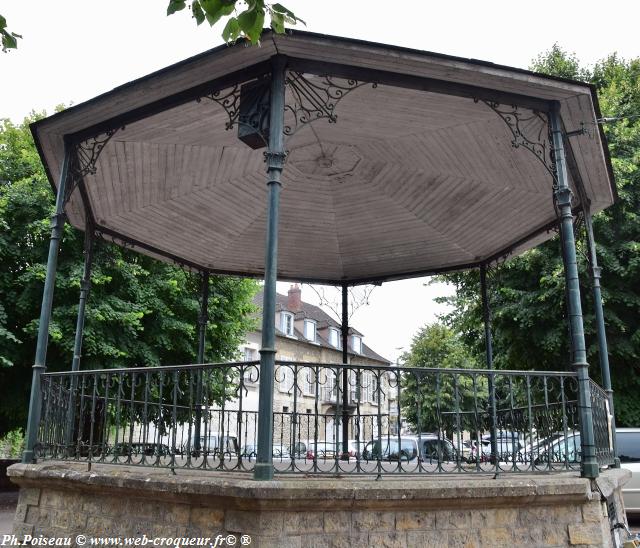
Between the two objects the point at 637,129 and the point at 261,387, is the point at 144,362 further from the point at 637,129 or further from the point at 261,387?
the point at 637,129

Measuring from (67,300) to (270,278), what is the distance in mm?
10967

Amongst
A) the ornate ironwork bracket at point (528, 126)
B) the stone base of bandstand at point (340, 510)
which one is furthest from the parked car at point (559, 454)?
the ornate ironwork bracket at point (528, 126)

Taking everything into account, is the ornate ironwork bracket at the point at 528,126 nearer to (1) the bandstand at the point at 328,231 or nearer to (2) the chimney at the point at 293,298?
(1) the bandstand at the point at 328,231

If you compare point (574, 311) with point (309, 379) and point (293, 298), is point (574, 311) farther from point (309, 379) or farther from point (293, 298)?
point (293, 298)

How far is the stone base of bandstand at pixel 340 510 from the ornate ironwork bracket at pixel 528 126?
127 inches

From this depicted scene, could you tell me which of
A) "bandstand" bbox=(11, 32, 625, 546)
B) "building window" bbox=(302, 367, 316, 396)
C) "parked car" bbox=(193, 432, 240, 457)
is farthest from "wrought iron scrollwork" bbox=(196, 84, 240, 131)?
"parked car" bbox=(193, 432, 240, 457)

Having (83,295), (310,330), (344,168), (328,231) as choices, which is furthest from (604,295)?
(310,330)

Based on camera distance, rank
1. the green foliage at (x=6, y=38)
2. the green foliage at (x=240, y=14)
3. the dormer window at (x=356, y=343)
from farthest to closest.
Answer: the dormer window at (x=356, y=343) → the green foliage at (x=6, y=38) → the green foliage at (x=240, y=14)

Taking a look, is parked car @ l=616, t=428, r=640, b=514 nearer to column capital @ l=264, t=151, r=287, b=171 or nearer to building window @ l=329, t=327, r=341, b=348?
column capital @ l=264, t=151, r=287, b=171

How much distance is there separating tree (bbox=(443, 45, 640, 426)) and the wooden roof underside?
4.27 metres

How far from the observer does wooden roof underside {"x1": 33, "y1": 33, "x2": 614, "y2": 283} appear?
19.2 feet

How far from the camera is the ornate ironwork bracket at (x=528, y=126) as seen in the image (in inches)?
241

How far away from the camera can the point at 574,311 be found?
5.88 meters

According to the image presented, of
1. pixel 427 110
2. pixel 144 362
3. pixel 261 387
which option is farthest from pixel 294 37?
pixel 144 362
